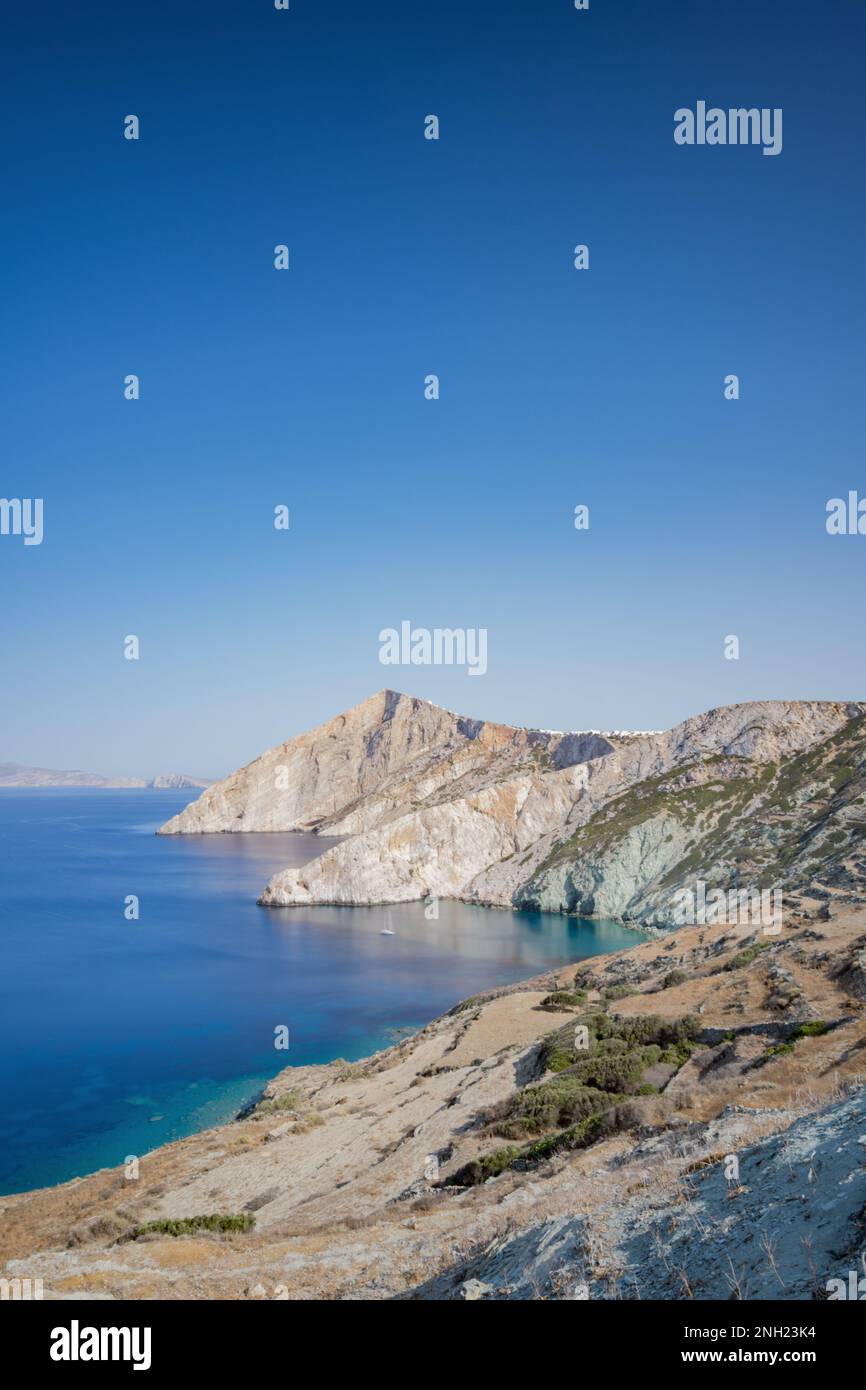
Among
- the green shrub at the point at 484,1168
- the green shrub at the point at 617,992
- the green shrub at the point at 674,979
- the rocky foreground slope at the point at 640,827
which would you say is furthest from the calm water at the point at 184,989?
the green shrub at the point at 484,1168

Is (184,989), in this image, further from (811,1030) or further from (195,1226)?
(811,1030)

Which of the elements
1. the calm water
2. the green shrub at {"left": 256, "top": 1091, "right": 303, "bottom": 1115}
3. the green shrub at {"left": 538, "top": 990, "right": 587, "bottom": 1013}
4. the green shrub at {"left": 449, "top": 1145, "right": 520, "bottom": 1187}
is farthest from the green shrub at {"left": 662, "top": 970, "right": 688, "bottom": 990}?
the calm water

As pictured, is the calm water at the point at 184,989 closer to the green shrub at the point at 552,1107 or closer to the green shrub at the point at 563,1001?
the green shrub at the point at 563,1001

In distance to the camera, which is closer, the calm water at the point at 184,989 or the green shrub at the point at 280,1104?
the green shrub at the point at 280,1104

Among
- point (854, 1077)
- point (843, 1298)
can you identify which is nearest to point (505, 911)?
point (854, 1077)

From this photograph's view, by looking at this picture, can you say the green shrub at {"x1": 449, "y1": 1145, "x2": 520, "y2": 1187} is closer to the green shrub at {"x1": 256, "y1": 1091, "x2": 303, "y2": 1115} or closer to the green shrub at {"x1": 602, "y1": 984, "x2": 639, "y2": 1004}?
the green shrub at {"x1": 602, "y1": 984, "x2": 639, "y2": 1004}

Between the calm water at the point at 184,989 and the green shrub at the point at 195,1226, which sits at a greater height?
the green shrub at the point at 195,1226

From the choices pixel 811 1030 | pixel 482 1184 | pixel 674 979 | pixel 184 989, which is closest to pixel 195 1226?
pixel 482 1184

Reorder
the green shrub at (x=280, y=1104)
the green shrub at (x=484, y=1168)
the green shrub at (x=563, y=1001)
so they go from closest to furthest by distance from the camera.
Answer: the green shrub at (x=484, y=1168), the green shrub at (x=280, y=1104), the green shrub at (x=563, y=1001)
